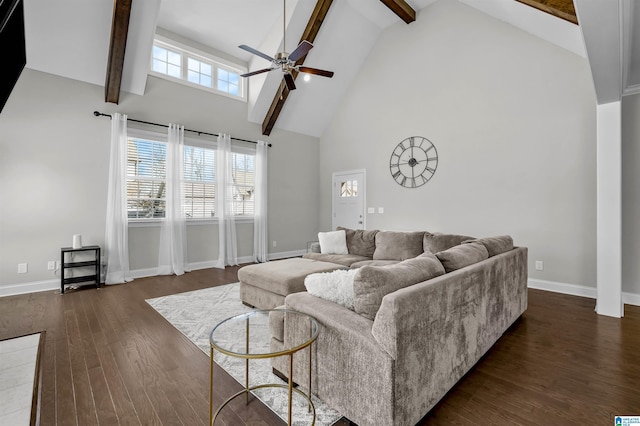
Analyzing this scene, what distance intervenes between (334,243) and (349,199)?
90.1 inches

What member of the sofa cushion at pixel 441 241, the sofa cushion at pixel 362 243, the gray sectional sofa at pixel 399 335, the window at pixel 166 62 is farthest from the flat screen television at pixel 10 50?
the sofa cushion at pixel 441 241

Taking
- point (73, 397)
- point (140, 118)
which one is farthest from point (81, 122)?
point (73, 397)

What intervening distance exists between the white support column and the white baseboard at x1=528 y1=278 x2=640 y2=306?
54cm

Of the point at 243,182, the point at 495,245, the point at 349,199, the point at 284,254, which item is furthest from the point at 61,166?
the point at 495,245

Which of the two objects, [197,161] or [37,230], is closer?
[37,230]

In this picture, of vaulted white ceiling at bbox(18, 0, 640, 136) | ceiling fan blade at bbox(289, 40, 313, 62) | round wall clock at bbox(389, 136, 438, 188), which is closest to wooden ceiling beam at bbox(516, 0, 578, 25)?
vaulted white ceiling at bbox(18, 0, 640, 136)

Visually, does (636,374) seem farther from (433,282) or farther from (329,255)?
(329,255)

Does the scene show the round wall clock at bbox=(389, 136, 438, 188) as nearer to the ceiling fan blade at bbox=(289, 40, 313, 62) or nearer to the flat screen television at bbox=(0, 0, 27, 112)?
the ceiling fan blade at bbox=(289, 40, 313, 62)

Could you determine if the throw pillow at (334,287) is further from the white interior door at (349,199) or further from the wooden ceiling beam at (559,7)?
the white interior door at (349,199)

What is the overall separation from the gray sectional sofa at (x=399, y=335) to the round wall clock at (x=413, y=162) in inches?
129

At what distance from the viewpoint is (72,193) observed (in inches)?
168

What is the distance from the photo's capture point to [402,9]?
5199mm

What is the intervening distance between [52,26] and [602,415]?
6496 mm

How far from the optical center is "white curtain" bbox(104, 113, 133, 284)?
4.48m
